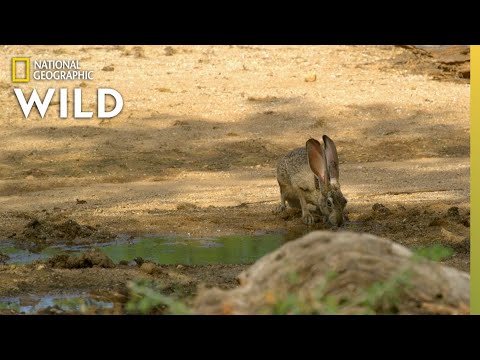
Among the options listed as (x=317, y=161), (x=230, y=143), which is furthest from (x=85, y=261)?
(x=230, y=143)

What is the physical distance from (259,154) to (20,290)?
7.61 meters

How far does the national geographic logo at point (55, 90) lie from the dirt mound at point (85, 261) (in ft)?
25.6

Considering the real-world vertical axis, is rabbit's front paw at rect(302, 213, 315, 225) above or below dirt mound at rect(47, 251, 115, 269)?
above

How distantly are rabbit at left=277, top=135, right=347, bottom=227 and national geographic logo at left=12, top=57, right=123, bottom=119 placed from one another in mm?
5838

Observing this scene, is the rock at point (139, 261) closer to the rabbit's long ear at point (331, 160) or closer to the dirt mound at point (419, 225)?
the dirt mound at point (419, 225)

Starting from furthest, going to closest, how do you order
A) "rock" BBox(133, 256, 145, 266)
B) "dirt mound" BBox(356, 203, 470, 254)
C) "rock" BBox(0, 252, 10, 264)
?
"dirt mound" BBox(356, 203, 470, 254) < "rock" BBox(0, 252, 10, 264) < "rock" BBox(133, 256, 145, 266)

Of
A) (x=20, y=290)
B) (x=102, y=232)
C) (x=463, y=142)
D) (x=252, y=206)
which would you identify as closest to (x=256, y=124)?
(x=463, y=142)

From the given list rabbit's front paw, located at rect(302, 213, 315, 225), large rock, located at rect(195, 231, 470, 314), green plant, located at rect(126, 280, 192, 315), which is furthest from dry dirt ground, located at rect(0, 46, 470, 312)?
large rock, located at rect(195, 231, 470, 314)

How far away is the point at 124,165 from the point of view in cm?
1477

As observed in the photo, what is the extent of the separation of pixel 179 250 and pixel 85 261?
4.13 feet

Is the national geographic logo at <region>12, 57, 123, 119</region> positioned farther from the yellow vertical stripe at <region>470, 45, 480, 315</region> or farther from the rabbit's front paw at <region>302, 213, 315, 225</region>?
the yellow vertical stripe at <region>470, 45, 480, 315</region>

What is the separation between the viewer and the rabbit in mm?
11023

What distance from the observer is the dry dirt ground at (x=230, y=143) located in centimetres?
1117

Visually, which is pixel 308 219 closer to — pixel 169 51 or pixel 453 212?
pixel 453 212
